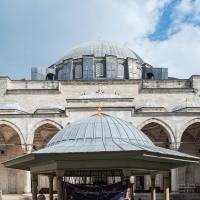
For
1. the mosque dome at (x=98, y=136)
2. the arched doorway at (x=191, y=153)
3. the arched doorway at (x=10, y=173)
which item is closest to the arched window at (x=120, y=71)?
the arched doorway at (x=191, y=153)

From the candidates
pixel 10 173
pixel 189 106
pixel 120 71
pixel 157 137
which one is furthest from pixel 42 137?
pixel 189 106

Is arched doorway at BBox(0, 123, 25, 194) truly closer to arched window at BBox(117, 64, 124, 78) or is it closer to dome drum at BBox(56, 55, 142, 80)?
dome drum at BBox(56, 55, 142, 80)

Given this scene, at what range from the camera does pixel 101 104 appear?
28562 millimetres

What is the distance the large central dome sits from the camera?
37.6 metres

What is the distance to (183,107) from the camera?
29438mm

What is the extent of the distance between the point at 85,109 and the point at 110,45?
13311 mm

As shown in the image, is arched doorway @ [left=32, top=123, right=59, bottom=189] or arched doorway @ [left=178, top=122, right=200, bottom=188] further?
arched doorway @ [left=178, top=122, right=200, bottom=188]

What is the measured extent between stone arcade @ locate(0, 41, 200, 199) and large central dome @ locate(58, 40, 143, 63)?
0.08 meters

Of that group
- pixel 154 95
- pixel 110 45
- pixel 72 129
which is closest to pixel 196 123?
pixel 154 95

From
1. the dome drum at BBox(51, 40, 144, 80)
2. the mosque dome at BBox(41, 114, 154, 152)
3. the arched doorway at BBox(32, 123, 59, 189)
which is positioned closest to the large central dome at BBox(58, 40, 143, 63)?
the dome drum at BBox(51, 40, 144, 80)

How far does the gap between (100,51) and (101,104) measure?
10.4 meters

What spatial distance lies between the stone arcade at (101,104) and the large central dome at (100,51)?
81 mm

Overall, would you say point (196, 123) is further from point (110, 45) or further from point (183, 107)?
point (110, 45)

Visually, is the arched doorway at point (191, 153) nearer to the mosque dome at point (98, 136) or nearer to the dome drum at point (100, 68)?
the dome drum at point (100, 68)
